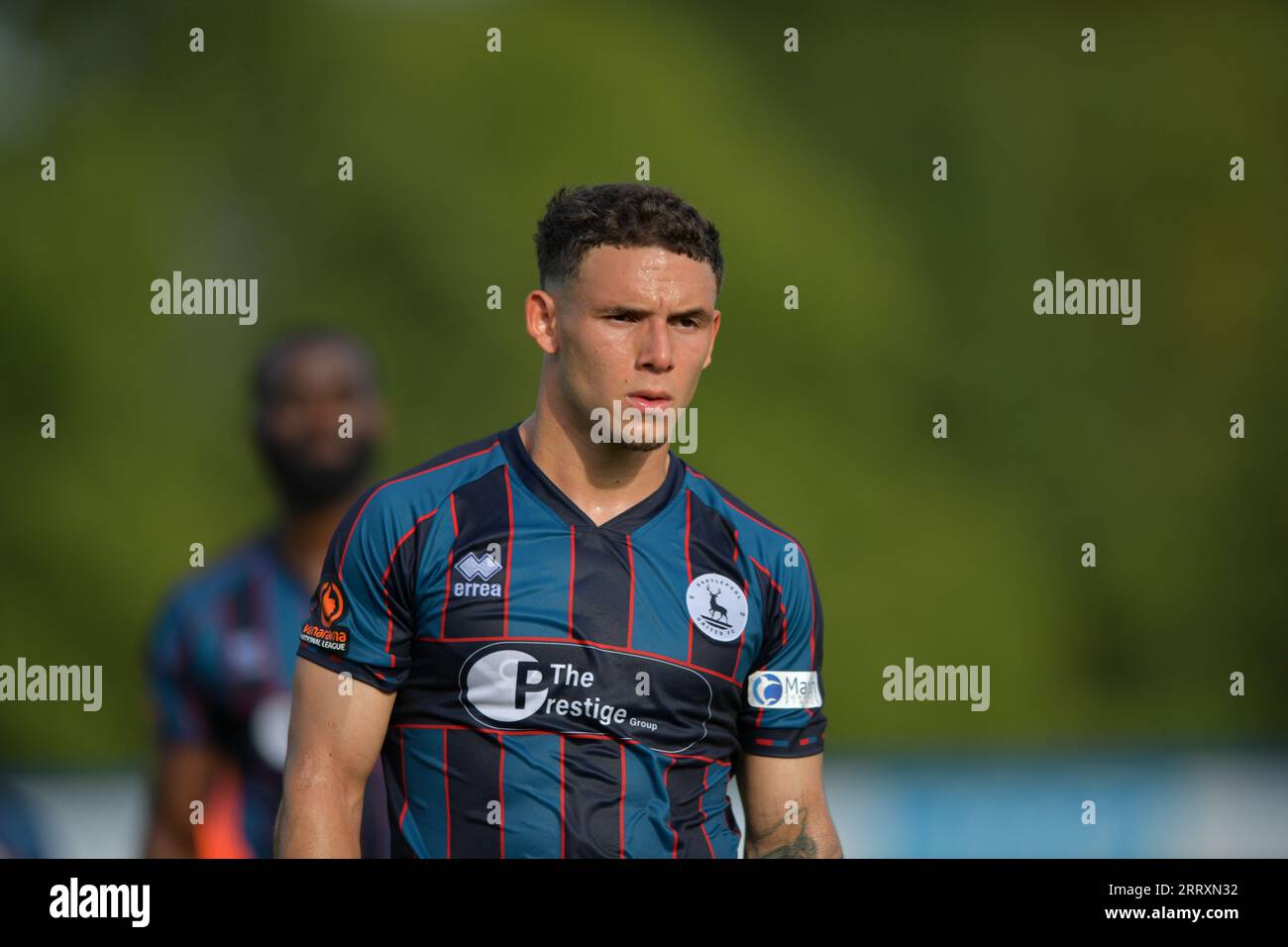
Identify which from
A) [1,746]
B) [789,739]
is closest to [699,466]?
[1,746]

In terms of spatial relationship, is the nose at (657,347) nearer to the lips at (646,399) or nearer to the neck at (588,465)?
the lips at (646,399)

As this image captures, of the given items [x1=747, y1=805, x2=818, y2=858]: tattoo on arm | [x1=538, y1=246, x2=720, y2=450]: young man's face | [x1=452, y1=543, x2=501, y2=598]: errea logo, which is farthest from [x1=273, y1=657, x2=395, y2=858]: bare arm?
[x1=747, y1=805, x2=818, y2=858]: tattoo on arm

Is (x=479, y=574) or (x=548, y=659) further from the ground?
(x=479, y=574)

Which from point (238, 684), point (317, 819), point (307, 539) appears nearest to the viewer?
point (317, 819)

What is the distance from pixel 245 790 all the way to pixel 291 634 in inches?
21.8

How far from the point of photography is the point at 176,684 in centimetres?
446

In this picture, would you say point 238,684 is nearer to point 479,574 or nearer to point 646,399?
point 479,574

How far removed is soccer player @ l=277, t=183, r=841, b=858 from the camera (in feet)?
8.28

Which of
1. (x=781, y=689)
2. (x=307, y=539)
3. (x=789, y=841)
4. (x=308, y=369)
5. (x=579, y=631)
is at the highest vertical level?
(x=308, y=369)

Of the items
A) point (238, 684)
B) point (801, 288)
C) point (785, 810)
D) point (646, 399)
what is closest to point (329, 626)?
point (646, 399)

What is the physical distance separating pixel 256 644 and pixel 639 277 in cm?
239

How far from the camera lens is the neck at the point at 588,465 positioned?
2.71 meters

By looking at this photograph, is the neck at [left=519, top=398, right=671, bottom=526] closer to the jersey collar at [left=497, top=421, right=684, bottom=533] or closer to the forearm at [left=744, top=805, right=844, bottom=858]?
the jersey collar at [left=497, top=421, right=684, bottom=533]

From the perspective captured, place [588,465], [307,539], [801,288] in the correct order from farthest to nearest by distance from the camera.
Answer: [801,288] < [307,539] < [588,465]
